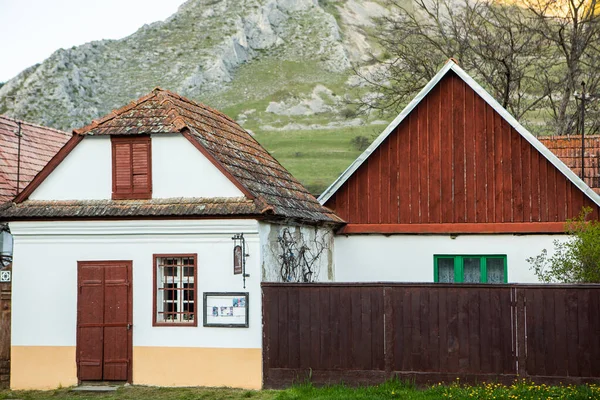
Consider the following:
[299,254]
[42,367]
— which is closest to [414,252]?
[299,254]

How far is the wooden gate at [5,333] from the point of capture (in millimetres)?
15078

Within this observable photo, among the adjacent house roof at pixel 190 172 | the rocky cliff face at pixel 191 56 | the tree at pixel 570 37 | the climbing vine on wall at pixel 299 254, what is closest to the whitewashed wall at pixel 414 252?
the climbing vine on wall at pixel 299 254

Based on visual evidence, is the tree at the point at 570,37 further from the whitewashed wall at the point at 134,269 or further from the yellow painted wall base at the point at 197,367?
the yellow painted wall base at the point at 197,367

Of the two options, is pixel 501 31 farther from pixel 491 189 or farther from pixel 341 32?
pixel 341 32

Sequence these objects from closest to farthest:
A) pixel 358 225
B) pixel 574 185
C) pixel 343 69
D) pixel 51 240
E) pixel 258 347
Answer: pixel 258 347
pixel 51 240
pixel 574 185
pixel 358 225
pixel 343 69

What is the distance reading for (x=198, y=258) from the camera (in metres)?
14.4

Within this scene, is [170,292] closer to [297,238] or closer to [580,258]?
[297,238]

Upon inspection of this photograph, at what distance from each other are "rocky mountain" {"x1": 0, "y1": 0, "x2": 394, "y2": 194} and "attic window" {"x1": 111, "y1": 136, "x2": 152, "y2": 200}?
7867 cm

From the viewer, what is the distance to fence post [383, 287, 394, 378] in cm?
1358

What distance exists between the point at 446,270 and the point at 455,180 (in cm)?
214

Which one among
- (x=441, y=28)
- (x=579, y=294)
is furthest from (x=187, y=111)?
(x=441, y=28)

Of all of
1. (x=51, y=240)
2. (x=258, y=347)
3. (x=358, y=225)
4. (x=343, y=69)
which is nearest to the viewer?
(x=258, y=347)

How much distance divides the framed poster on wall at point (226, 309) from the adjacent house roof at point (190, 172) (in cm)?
153

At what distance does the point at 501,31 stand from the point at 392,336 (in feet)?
63.3
